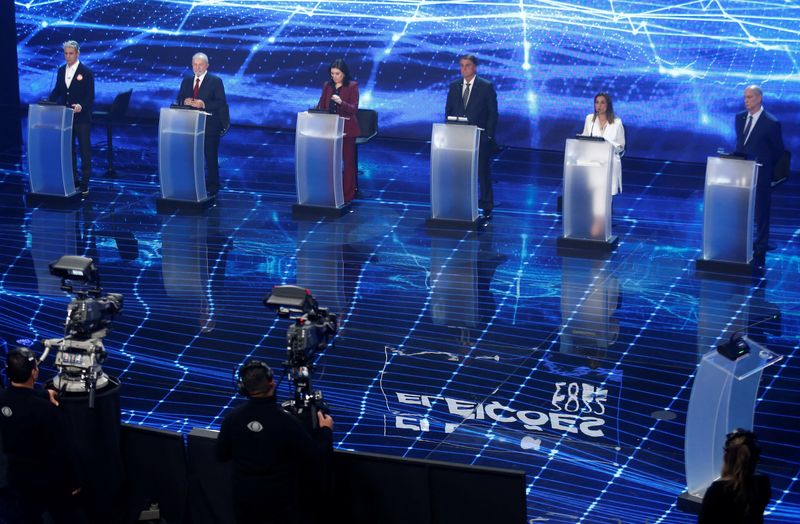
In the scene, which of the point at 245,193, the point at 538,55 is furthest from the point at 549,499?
the point at 538,55

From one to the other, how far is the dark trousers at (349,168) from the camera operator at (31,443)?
6533 mm

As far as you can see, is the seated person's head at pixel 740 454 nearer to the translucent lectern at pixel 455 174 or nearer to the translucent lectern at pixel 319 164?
the translucent lectern at pixel 455 174

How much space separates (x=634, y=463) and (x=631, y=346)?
1846 mm

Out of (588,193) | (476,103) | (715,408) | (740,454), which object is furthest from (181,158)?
(740,454)

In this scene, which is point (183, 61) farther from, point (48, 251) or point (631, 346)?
point (631, 346)

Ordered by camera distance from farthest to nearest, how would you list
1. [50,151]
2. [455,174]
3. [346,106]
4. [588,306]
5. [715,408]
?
[50,151] < [346,106] < [455,174] < [588,306] < [715,408]

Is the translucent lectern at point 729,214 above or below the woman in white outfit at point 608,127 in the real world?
below

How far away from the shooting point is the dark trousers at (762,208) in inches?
400

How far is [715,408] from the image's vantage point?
5824 mm

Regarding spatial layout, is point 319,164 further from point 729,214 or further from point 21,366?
point 21,366

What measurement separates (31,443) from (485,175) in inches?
263

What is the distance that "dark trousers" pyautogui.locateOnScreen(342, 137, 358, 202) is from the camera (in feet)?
38.7

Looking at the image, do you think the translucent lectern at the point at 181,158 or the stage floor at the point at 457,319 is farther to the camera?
the translucent lectern at the point at 181,158

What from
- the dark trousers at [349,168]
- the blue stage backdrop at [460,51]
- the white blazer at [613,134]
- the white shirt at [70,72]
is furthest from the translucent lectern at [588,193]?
the white shirt at [70,72]
